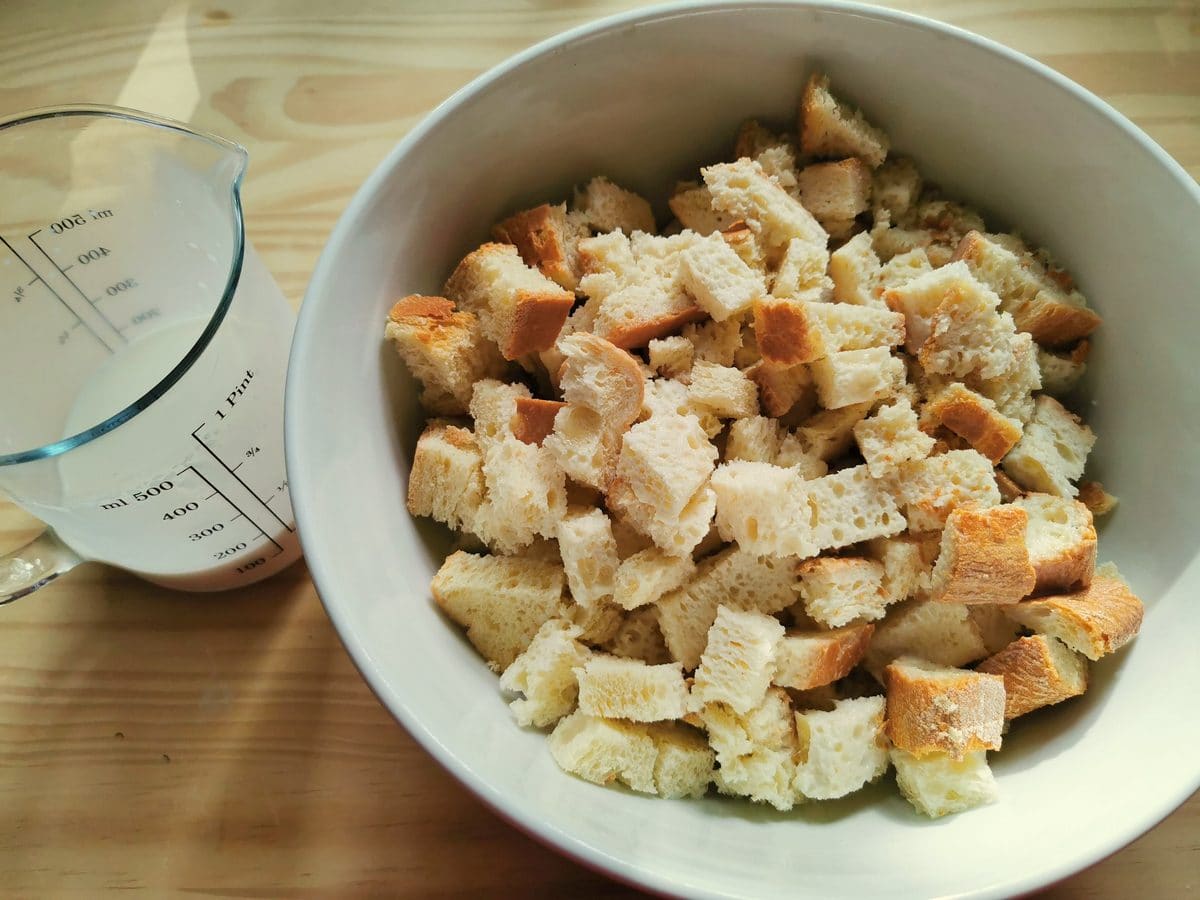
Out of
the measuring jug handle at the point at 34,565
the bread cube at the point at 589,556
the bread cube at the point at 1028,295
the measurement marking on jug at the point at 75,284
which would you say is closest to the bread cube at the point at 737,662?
the bread cube at the point at 589,556

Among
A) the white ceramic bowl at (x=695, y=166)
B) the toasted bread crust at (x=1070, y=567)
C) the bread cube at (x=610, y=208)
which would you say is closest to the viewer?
the white ceramic bowl at (x=695, y=166)

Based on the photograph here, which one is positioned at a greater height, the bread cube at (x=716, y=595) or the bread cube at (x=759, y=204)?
the bread cube at (x=759, y=204)

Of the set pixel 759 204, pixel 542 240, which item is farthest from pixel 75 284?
pixel 759 204

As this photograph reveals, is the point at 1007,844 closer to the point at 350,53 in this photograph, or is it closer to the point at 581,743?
the point at 581,743

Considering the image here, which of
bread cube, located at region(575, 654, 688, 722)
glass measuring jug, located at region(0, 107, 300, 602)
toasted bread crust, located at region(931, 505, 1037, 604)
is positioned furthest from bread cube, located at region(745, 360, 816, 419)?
glass measuring jug, located at region(0, 107, 300, 602)

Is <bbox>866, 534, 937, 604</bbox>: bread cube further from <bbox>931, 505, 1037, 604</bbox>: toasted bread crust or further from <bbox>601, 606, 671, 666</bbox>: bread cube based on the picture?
<bbox>601, 606, 671, 666</bbox>: bread cube

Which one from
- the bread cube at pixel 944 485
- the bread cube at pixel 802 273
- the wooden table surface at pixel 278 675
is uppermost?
the bread cube at pixel 802 273

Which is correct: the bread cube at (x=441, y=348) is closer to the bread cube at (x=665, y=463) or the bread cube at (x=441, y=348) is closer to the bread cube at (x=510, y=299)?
the bread cube at (x=510, y=299)
